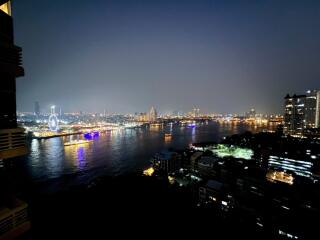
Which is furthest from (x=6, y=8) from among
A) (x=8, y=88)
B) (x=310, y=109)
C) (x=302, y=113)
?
(x=310, y=109)

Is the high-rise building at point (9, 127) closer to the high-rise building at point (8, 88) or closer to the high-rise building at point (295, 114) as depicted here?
the high-rise building at point (8, 88)

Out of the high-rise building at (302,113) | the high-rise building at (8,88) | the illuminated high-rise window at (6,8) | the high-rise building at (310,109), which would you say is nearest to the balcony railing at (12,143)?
the high-rise building at (8,88)

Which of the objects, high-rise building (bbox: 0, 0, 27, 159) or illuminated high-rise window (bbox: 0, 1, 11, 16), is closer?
→ high-rise building (bbox: 0, 0, 27, 159)

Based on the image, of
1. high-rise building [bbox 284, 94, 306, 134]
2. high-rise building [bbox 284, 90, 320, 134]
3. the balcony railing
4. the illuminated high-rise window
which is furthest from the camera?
high-rise building [bbox 284, 94, 306, 134]

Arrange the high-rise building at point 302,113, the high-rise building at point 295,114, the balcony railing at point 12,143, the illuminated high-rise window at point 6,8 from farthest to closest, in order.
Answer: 1. the high-rise building at point 295,114
2. the high-rise building at point 302,113
3. the illuminated high-rise window at point 6,8
4. the balcony railing at point 12,143

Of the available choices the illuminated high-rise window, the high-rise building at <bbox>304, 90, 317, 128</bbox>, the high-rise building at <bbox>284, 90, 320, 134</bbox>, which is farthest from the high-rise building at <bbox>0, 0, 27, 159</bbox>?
the high-rise building at <bbox>304, 90, 317, 128</bbox>

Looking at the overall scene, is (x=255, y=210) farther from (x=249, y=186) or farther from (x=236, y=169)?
(x=236, y=169)

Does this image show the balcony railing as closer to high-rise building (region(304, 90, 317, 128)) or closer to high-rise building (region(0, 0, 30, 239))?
high-rise building (region(0, 0, 30, 239))
